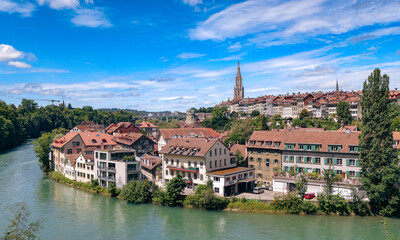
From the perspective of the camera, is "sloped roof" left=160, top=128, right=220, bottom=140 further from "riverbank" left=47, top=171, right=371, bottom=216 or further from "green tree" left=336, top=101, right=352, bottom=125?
"green tree" left=336, top=101, right=352, bottom=125

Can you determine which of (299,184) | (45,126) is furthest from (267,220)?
(45,126)

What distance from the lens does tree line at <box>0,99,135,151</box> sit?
3947 inches

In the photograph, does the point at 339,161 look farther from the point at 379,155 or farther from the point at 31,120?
the point at 31,120

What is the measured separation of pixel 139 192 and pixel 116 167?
7.19 metres

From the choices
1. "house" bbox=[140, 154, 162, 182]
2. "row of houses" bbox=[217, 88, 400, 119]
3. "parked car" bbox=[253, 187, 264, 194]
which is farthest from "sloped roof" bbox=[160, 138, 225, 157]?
"row of houses" bbox=[217, 88, 400, 119]

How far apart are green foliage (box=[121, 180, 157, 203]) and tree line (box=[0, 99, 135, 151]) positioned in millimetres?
68873

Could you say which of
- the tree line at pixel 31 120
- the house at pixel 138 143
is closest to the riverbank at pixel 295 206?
the house at pixel 138 143

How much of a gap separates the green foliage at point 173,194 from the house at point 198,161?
3.51 metres

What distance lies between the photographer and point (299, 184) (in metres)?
36.4

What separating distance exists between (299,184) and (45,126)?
453 feet

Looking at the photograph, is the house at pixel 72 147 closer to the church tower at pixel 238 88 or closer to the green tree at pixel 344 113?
the green tree at pixel 344 113

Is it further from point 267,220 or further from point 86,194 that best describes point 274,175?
point 86,194

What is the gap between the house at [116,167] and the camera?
45.2 meters

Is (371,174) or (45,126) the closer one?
(371,174)
